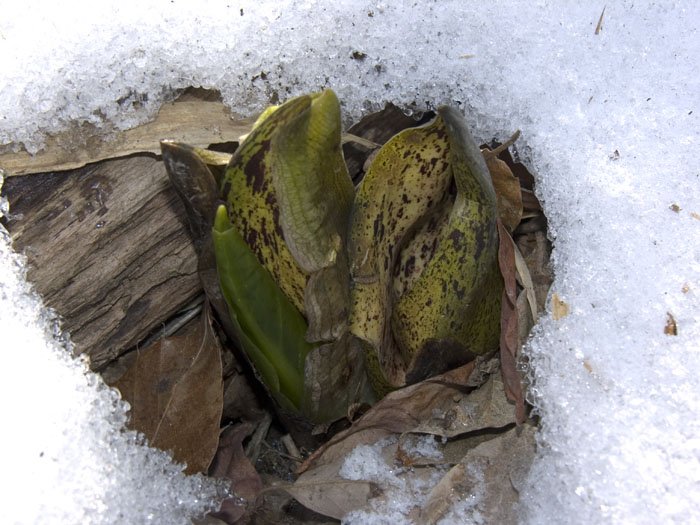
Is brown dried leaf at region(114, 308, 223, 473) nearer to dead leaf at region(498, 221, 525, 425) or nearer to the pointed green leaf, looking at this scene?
the pointed green leaf

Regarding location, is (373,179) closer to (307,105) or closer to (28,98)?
(307,105)

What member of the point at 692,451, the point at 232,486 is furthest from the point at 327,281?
the point at 692,451

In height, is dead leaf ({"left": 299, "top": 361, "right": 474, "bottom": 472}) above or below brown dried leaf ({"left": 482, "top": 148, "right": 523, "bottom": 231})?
below

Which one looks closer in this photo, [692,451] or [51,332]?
[692,451]

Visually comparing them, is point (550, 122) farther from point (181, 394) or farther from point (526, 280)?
point (181, 394)

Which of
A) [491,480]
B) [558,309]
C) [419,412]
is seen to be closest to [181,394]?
[419,412]

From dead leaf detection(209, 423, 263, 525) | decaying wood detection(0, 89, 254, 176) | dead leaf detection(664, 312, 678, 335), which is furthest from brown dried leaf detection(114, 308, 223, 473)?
dead leaf detection(664, 312, 678, 335)
